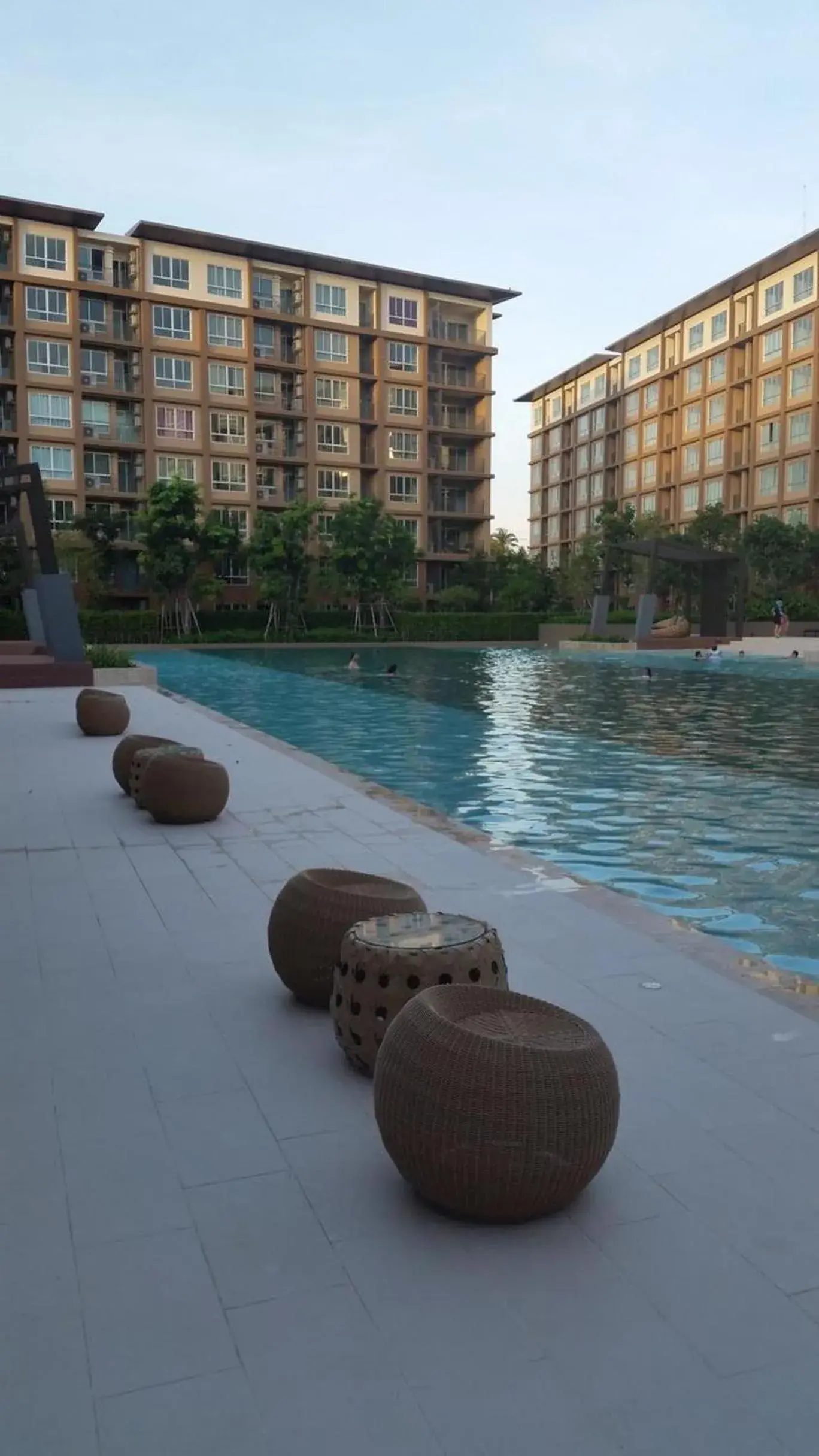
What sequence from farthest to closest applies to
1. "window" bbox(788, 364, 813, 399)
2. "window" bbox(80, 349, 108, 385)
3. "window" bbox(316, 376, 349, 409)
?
"window" bbox(316, 376, 349, 409), "window" bbox(788, 364, 813, 399), "window" bbox(80, 349, 108, 385)

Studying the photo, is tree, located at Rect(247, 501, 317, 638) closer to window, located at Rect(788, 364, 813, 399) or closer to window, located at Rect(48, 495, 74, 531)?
window, located at Rect(48, 495, 74, 531)

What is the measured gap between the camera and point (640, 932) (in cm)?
675

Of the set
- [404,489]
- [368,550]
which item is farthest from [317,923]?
[404,489]

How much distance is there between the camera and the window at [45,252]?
2314 inches

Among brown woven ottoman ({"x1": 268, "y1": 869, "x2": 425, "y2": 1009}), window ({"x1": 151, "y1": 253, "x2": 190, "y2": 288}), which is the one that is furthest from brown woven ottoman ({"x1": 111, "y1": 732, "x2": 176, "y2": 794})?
window ({"x1": 151, "y1": 253, "x2": 190, "y2": 288})

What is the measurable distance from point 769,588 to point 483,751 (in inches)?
1927

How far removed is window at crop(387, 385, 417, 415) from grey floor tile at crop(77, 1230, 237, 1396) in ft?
230

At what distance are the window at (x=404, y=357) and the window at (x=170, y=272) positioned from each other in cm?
1326

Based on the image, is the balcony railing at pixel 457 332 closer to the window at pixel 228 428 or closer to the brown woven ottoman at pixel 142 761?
the window at pixel 228 428

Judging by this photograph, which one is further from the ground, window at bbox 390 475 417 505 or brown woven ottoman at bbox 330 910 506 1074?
window at bbox 390 475 417 505

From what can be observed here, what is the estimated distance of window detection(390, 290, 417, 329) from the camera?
229ft

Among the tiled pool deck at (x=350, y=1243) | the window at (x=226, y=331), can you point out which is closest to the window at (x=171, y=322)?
the window at (x=226, y=331)

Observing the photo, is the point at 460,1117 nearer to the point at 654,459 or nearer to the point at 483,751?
the point at 483,751

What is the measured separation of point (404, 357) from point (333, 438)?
721cm
